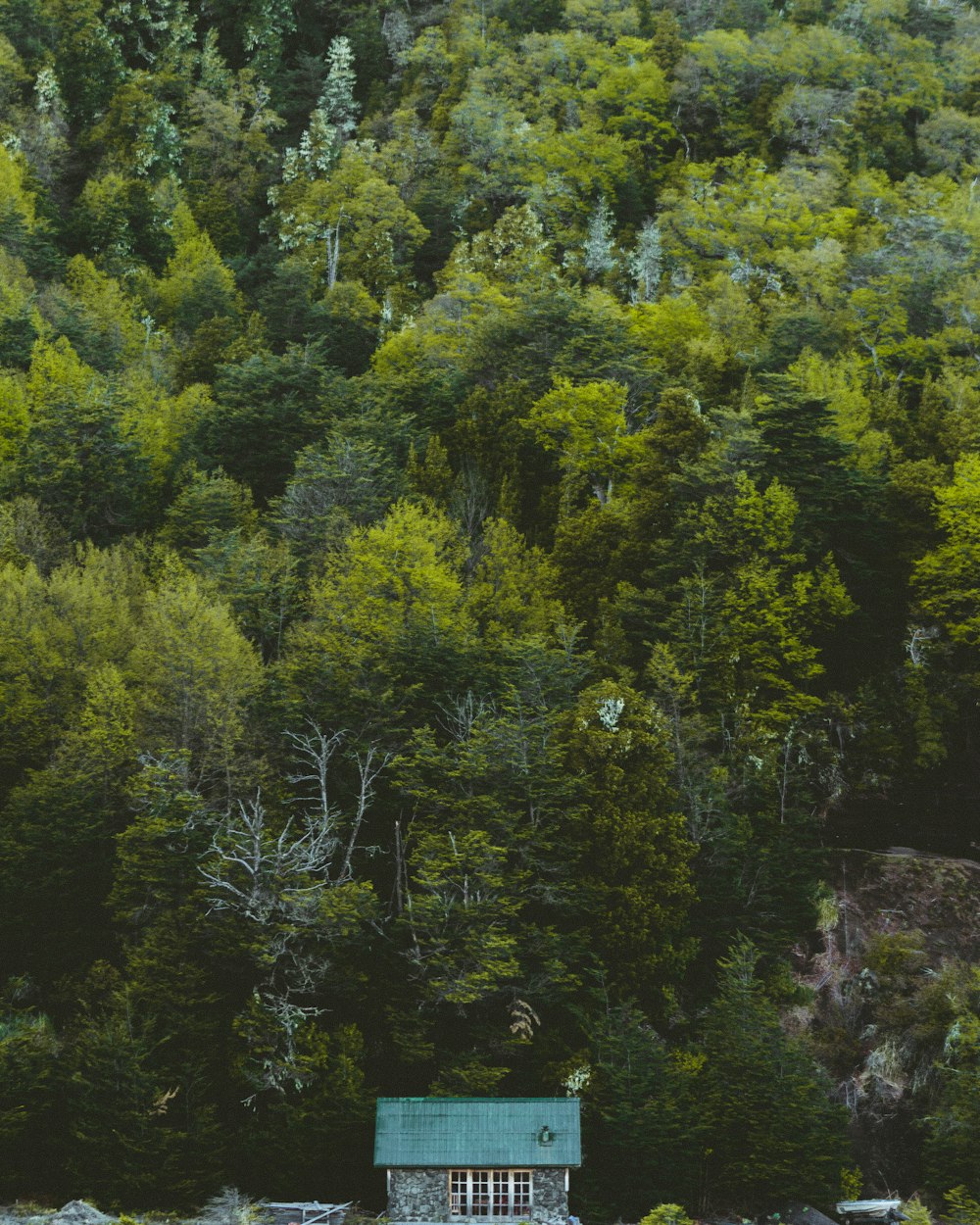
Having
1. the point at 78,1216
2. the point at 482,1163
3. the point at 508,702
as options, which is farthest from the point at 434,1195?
the point at 508,702

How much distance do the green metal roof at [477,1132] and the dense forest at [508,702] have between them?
2.59 m

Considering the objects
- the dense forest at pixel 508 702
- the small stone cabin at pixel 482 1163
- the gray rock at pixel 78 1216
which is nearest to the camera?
the gray rock at pixel 78 1216

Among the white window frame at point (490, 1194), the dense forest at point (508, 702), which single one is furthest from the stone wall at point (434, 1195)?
the dense forest at point (508, 702)

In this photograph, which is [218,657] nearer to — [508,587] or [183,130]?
[508,587]

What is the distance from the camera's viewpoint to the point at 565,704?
167 ft

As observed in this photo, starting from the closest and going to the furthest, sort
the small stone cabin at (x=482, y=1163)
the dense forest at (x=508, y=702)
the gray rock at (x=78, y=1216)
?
the gray rock at (x=78, y=1216) → the small stone cabin at (x=482, y=1163) → the dense forest at (x=508, y=702)

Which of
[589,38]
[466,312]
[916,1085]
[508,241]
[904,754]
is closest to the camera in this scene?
[916,1085]

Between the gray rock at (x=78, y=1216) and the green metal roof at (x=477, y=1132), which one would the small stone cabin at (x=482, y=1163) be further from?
the gray rock at (x=78, y=1216)

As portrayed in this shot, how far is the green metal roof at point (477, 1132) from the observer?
4000 centimetres

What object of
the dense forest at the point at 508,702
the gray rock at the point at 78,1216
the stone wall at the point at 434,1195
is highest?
the dense forest at the point at 508,702

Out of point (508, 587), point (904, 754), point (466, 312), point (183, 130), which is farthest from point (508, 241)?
point (904, 754)

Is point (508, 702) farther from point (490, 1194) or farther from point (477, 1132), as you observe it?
point (490, 1194)

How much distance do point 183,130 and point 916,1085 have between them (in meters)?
92.2

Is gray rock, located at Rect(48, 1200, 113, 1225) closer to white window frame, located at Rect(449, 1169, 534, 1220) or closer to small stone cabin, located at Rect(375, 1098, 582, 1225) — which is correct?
small stone cabin, located at Rect(375, 1098, 582, 1225)
